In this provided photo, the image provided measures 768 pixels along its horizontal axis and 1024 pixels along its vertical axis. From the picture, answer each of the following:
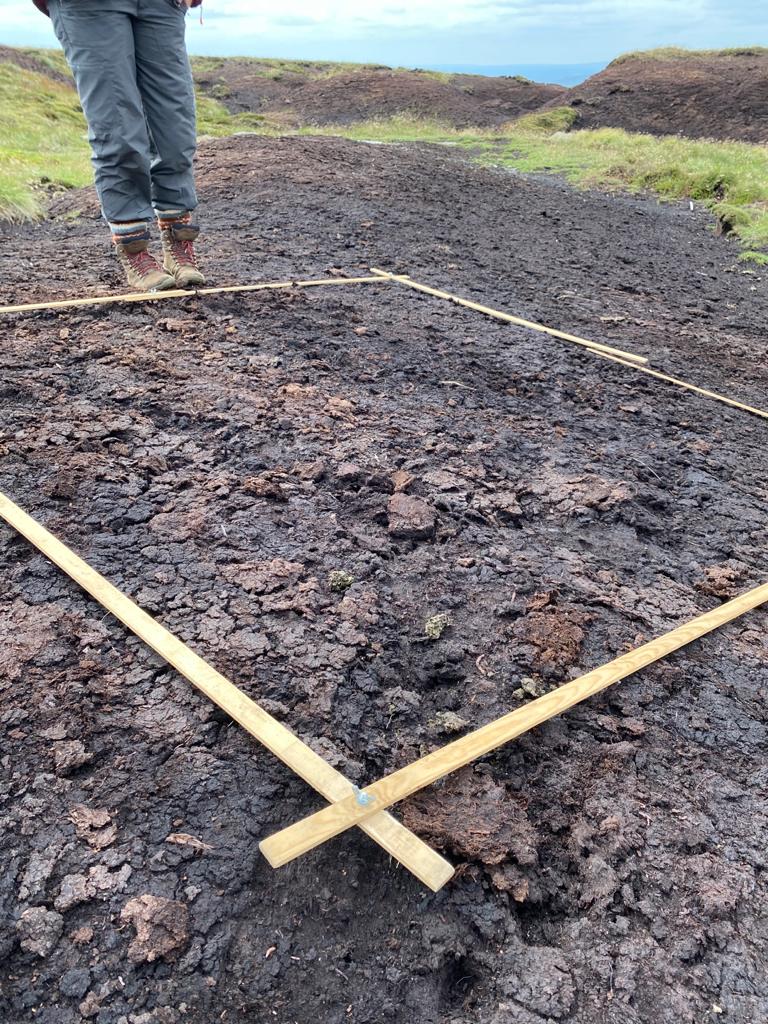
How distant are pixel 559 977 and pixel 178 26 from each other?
4159 mm

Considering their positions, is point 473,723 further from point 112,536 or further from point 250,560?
point 112,536

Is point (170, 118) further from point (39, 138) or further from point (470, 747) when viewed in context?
point (39, 138)

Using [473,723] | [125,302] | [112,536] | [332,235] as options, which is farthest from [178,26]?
[473,723]

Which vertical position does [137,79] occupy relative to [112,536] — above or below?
above

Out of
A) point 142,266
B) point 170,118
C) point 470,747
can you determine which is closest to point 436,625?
point 470,747

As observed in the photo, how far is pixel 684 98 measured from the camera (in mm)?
22391

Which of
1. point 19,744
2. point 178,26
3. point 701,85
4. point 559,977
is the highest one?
point 701,85

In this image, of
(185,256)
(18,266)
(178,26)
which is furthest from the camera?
(18,266)

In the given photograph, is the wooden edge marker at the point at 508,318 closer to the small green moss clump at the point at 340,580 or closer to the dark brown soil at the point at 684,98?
the small green moss clump at the point at 340,580

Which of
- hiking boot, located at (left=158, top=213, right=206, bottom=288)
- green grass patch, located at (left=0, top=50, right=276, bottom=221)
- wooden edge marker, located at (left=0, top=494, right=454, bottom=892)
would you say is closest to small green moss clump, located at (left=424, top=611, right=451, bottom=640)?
wooden edge marker, located at (left=0, top=494, right=454, bottom=892)

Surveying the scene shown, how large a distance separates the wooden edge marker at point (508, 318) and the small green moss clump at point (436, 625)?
2.53 m

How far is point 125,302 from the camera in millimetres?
3738

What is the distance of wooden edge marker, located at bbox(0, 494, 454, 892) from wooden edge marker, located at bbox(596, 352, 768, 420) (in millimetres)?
2990

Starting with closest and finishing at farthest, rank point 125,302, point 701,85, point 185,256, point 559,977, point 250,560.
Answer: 1. point 559,977
2. point 250,560
3. point 125,302
4. point 185,256
5. point 701,85
